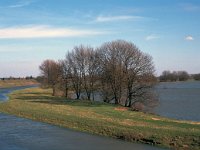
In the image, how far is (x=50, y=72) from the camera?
92.1 m

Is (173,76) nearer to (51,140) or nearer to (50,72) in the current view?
(50,72)

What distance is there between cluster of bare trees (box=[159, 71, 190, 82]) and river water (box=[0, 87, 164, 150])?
496ft

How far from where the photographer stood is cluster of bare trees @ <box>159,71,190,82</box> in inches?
7046

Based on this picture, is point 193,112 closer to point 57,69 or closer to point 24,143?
point 24,143

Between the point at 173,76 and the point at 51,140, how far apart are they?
556 ft

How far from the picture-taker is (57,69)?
88188 mm

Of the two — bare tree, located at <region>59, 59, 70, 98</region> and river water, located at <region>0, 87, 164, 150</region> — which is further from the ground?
bare tree, located at <region>59, 59, 70, 98</region>

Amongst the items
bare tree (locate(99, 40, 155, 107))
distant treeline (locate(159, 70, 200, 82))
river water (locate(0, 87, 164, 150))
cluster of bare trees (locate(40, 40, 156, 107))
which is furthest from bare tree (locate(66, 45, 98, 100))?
distant treeline (locate(159, 70, 200, 82))

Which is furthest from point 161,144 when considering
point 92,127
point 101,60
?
point 101,60

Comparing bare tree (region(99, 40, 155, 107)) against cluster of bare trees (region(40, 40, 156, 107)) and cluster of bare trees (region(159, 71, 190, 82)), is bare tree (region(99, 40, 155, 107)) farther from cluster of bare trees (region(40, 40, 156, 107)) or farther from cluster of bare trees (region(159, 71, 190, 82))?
cluster of bare trees (region(159, 71, 190, 82))

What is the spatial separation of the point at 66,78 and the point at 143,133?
58.5 meters

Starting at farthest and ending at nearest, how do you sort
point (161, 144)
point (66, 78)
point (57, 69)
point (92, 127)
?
1. point (57, 69)
2. point (66, 78)
3. point (92, 127)
4. point (161, 144)

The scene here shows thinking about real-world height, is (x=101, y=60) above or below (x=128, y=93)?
above

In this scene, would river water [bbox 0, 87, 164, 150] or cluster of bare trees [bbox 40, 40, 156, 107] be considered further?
cluster of bare trees [bbox 40, 40, 156, 107]
